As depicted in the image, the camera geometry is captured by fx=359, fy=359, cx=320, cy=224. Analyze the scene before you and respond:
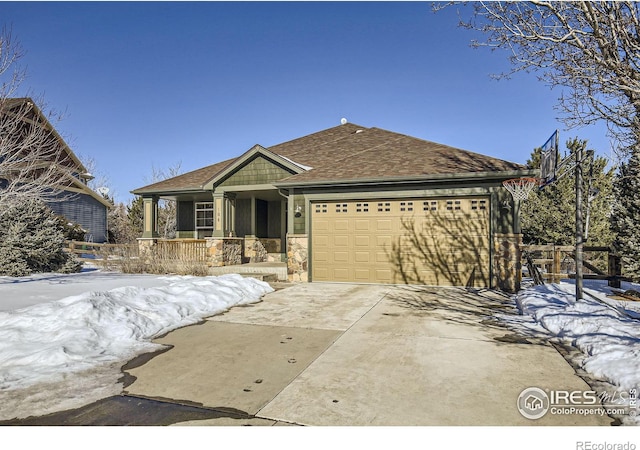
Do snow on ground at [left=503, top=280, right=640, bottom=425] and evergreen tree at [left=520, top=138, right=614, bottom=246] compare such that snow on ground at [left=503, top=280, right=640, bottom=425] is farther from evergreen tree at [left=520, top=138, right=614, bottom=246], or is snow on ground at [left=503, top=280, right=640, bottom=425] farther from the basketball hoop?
evergreen tree at [left=520, top=138, right=614, bottom=246]

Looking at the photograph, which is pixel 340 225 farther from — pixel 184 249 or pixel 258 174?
pixel 184 249

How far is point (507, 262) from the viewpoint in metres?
9.94

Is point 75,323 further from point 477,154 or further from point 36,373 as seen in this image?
point 477,154

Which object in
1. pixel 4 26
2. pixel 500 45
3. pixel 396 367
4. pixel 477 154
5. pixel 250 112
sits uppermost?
pixel 250 112

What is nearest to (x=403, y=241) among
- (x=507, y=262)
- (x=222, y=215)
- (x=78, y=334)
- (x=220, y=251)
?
(x=507, y=262)

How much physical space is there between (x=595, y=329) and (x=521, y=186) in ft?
16.4

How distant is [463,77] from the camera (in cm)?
1146

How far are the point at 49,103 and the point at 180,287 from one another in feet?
22.7

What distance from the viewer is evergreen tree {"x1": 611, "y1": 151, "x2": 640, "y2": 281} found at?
9.86 meters

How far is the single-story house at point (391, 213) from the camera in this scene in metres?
10.1

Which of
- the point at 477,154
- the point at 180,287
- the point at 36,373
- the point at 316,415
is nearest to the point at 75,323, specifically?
the point at 36,373

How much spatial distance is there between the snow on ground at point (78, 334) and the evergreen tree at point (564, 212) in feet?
46.8

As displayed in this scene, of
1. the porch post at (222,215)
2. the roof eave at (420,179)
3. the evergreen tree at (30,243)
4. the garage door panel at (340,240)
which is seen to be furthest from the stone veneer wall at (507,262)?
the evergreen tree at (30,243)

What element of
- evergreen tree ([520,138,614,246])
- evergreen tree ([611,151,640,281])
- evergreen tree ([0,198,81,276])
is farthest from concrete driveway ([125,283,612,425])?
evergreen tree ([520,138,614,246])
